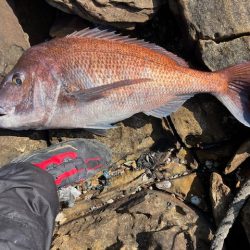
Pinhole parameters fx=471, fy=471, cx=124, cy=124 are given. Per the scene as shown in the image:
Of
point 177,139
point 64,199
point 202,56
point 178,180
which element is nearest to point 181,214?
point 178,180

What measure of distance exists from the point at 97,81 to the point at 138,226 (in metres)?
1.23

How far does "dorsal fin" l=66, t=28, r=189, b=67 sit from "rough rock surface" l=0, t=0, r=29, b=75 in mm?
646

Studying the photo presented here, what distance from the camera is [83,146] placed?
14.5 ft

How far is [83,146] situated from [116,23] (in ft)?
3.87

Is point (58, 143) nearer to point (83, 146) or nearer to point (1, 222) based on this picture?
point (83, 146)

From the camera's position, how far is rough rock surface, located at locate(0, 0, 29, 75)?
13.9ft

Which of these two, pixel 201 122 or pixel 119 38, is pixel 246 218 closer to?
pixel 201 122

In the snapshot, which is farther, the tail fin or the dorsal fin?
the dorsal fin

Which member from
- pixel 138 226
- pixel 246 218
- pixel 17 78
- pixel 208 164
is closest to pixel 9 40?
pixel 17 78

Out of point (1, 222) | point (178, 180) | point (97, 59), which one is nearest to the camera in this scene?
point (1, 222)

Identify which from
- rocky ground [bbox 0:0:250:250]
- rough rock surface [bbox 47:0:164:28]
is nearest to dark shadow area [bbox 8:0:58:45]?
rocky ground [bbox 0:0:250:250]

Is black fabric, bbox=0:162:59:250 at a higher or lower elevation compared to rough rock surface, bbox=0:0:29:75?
lower

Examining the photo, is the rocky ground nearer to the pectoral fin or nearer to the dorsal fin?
the dorsal fin

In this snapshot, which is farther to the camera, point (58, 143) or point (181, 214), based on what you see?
point (58, 143)
